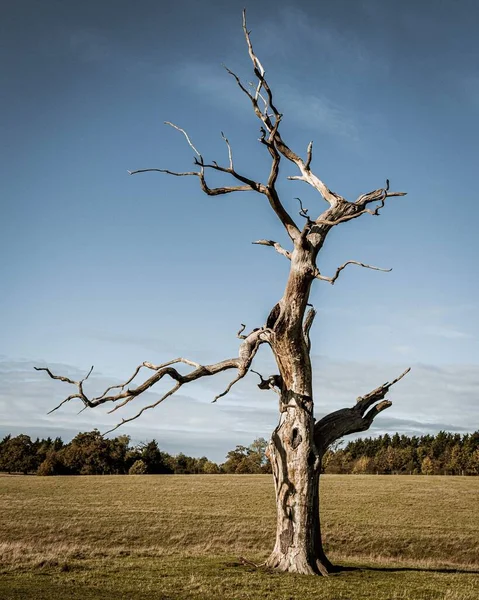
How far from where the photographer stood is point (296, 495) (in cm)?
1462

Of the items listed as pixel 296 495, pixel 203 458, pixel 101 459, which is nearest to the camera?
pixel 296 495

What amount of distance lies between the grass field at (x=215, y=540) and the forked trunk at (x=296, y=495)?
727mm

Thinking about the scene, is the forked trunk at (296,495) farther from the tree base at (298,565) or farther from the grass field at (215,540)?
the grass field at (215,540)

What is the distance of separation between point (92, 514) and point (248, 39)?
28417 mm

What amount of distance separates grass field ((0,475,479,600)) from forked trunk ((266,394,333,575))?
727 millimetres

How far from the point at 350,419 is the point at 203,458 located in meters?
100

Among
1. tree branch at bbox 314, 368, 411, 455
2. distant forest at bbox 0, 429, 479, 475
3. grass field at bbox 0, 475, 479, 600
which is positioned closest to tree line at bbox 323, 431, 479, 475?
distant forest at bbox 0, 429, 479, 475

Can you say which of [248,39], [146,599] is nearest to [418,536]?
[146,599]

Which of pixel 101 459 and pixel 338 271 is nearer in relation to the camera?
pixel 338 271

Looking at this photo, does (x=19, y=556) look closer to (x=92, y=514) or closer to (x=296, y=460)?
(x=296, y=460)

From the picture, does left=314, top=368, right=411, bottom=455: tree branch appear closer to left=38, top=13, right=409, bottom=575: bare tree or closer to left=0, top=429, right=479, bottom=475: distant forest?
left=38, top=13, right=409, bottom=575: bare tree

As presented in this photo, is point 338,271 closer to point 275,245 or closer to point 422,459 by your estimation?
point 275,245

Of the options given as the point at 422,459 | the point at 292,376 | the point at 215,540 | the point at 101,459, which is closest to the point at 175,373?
the point at 292,376

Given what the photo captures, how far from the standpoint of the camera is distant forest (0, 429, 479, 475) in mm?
86750
